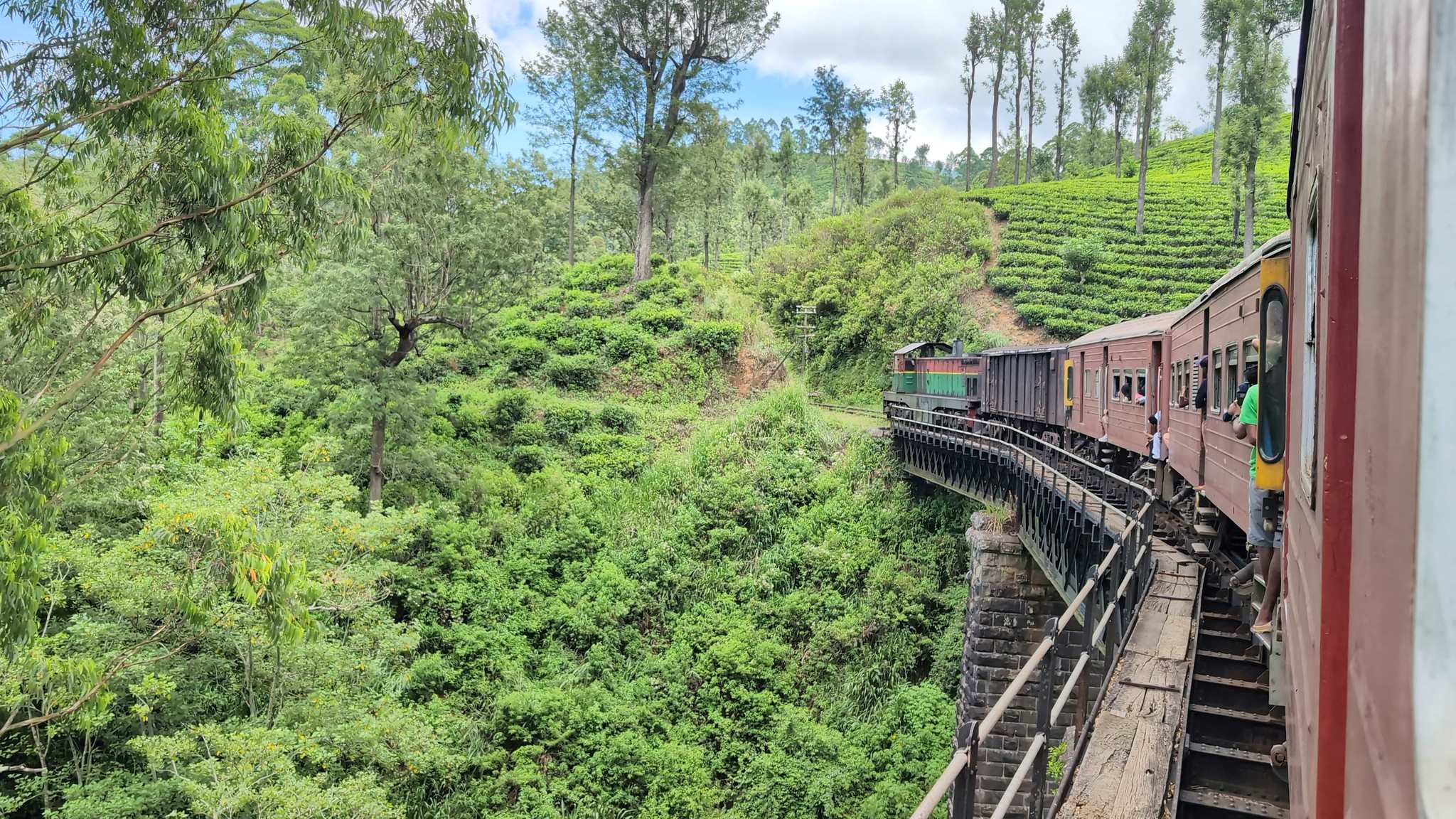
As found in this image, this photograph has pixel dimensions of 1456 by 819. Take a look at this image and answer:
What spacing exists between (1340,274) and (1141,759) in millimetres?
3990

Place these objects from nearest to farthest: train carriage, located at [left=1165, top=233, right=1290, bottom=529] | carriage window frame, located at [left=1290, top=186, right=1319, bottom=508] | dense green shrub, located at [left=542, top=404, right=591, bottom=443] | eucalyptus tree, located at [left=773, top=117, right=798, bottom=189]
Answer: carriage window frame, located at [left=1290, top=186, right=1319, bottom=508], train carriage, located at [left=1165, top=233, right=1290, bottom=529], dense green shrub, located at [left=542, top=404, right=591, bottom=443], eucalyptus tree, located at [left=773, top=117, right=798, bottom=189]

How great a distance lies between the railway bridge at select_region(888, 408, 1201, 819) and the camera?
13.9ft

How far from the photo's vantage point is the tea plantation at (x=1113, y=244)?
135 ft

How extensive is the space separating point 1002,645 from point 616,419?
14179mm

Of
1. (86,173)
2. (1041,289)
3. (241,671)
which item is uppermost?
(1041,289)

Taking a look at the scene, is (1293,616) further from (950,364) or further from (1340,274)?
(950,364)

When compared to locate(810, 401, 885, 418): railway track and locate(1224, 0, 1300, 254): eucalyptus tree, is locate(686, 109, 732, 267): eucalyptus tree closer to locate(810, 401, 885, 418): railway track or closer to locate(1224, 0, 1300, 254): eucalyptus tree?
locate(810, 401, 885, 418): railway track

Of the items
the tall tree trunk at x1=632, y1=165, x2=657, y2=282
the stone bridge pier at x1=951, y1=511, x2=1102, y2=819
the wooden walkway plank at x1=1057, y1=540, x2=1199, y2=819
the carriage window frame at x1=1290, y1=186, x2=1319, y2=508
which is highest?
the tall tree trunk at x1=632, y1=165, x2=657, y2=282

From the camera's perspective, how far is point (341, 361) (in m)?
19.1

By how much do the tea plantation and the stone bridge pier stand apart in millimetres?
25098

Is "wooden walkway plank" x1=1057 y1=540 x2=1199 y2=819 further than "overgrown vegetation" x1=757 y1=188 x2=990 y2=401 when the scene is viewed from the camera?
No

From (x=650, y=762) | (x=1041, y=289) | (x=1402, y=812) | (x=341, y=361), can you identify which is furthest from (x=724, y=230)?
(x=1402, y=812)

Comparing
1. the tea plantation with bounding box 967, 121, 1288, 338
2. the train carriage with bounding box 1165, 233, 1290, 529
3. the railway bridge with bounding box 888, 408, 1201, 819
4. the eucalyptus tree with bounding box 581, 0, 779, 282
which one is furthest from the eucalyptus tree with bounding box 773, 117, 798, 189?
the train carriage with bounding box 1165, 233, 1290, 529

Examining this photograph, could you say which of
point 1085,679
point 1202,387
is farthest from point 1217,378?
point 1085,679
